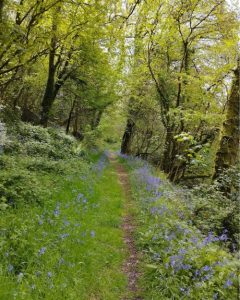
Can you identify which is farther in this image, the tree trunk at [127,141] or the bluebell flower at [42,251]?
the tree trunk at [127,141]

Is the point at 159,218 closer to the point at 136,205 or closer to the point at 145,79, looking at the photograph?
the point at 136,205

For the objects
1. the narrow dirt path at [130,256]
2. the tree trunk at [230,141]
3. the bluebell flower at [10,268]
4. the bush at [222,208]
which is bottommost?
the narrow dirt path at [130,256]

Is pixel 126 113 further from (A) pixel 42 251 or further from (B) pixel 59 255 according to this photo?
(A) pixel 42 251

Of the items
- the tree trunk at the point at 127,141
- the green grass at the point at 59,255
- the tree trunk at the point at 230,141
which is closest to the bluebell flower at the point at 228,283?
the green grass at the point at 59,255

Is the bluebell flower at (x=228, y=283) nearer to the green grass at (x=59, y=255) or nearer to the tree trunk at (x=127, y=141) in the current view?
the green grass at (x=59, y=255)

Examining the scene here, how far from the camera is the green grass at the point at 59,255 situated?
3602 millimetres

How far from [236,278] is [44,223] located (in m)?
3.32

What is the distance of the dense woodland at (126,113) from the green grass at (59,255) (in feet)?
0.10

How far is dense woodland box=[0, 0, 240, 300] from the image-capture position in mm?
4637

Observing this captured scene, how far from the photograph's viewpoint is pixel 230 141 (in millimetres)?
8086

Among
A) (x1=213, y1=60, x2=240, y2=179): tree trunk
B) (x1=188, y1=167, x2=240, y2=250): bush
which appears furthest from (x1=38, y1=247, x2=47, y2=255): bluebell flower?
(x1=213, y1=60, x2=240, y2=179): tree trunk

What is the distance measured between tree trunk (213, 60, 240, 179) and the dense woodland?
3cm

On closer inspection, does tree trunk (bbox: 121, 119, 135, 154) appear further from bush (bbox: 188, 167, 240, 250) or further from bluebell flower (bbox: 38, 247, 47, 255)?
bluebell flower (bbox: 38, 247, 47, 255)

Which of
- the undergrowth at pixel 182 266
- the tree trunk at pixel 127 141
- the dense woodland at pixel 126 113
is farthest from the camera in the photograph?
the tree trunk at pixel 127 141
